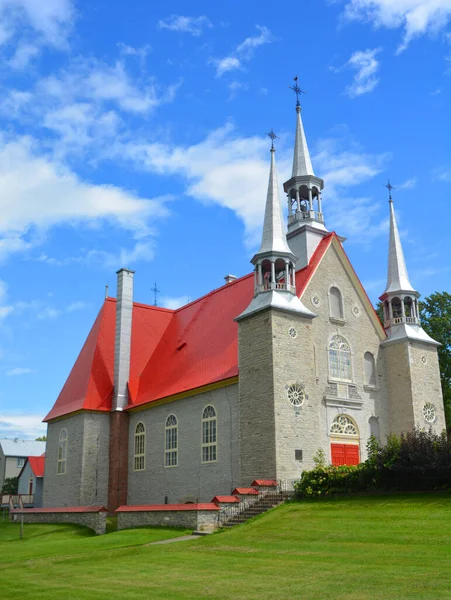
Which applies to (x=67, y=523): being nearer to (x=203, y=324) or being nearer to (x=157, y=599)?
(x=203, y=324)

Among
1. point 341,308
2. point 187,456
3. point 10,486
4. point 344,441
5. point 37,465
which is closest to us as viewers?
point 344,441

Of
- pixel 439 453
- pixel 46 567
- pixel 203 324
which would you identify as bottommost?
pixel 46 567

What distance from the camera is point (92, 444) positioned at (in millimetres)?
33312

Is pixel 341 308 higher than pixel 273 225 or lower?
lower

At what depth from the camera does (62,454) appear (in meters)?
35.7

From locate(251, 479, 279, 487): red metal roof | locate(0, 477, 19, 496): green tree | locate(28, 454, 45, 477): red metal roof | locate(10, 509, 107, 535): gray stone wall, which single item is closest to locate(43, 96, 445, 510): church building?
locate(251, 479, 279, 487): red metal roof

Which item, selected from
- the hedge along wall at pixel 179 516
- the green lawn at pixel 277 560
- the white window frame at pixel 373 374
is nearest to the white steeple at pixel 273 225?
the white window frame at pixel 373 374

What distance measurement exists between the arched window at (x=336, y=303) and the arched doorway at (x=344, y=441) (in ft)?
15.8

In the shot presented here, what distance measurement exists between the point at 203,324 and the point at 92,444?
338 inches

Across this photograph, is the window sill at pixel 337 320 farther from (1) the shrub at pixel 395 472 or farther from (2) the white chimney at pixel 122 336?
(2) the white chimney at pixel 122 336

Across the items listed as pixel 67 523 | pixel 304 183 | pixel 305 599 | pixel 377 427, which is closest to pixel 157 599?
pixel 305 599

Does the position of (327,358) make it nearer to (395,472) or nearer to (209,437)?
(209,437)

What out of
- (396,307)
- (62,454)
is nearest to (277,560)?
(396,307)

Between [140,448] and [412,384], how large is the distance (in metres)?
14.1
